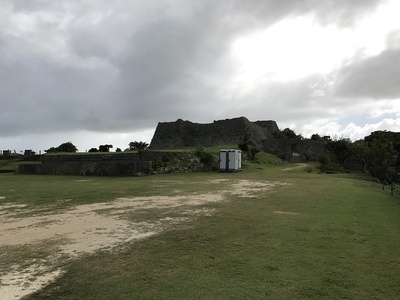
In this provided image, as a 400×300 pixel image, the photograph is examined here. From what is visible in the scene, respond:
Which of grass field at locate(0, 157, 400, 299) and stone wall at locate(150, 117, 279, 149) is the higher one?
stone wall at locate(150, 117, 279, 149)

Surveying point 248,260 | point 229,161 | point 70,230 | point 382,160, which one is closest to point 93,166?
point 229,161

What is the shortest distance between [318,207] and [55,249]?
240 inches

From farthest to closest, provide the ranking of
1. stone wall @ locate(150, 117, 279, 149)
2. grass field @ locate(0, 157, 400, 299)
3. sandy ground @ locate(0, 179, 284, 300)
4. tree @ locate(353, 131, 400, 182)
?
stone wall @ locate(150, 117, 279, 149) → tree @ locate(353, 131, 400, 182) → sandy ground @ locate(0, 179, 284, 300) → grass field @ locate(0, 157, 400, 299)

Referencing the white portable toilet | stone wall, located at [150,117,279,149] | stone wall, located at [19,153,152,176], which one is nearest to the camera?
stone wall, located at [19,153,152,176]

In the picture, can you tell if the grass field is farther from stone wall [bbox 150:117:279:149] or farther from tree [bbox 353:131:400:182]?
stone wall [bbox 150:117:279:149]

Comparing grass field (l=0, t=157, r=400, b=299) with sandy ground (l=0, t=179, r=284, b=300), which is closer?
grass field (l=0, t=157, r=400, b=299)

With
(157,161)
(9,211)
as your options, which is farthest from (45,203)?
(157,161)

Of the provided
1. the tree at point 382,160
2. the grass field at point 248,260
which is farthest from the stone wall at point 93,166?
the tree at point 382,160

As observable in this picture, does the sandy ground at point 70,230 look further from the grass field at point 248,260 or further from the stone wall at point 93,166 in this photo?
the stone wall at point 93,166

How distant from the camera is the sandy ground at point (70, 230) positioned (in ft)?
13.1

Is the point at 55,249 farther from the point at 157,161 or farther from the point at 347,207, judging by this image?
the point at 157,161

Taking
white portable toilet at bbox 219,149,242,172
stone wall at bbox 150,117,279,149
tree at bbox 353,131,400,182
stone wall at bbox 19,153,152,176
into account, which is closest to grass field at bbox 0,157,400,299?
stone wall at bbox 19,153,152,176

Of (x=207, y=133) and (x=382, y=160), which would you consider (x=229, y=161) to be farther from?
(x=207, y=133)

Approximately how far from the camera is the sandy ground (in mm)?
3994
